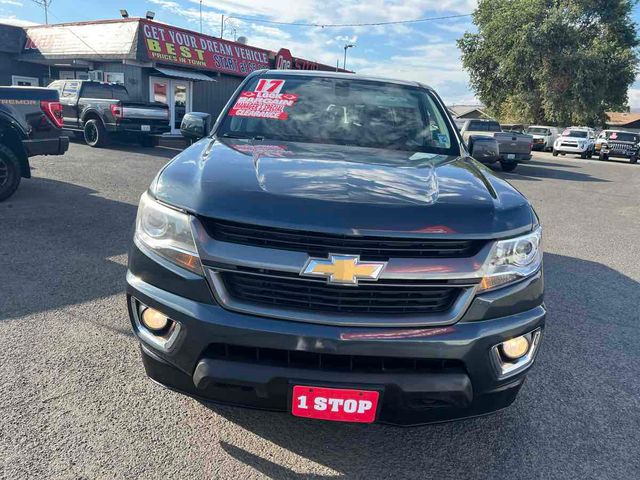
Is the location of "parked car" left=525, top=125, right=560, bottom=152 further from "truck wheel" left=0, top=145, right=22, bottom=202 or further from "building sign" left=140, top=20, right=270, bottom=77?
"truck wheel" left=0, top=145, right=22, bottom=202

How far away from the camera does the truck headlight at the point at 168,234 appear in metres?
1.96

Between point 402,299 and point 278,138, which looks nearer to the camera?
point 402,299

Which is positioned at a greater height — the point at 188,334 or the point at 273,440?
the point at 188,334

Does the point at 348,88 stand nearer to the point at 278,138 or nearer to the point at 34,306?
the point at 278,138

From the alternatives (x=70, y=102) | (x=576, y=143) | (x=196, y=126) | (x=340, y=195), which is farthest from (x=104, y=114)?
(x=576, y=143)

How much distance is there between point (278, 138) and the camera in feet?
10.5

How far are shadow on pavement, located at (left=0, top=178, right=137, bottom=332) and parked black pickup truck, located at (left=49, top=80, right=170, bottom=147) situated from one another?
21.8ft

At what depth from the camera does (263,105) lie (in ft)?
11.5

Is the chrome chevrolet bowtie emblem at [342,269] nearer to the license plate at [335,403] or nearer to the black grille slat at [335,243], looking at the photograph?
the black grille slat at [335,243]

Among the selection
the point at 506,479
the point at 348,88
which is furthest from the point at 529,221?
the point at 348,88

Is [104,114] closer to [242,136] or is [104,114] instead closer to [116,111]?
[116,111]

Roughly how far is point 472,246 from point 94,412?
78.5 inches

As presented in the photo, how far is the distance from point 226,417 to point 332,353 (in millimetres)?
968

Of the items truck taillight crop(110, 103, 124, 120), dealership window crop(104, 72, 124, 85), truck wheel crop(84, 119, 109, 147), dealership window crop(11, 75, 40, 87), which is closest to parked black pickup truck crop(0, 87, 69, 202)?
truck taillight crop(110, 103, 124, 120)
